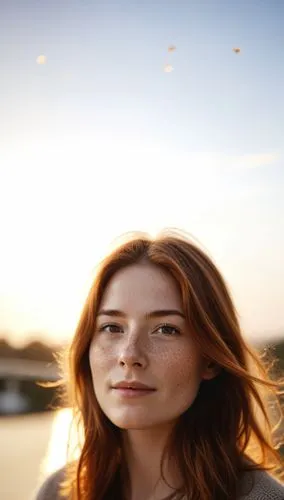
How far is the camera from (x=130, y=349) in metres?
2.74

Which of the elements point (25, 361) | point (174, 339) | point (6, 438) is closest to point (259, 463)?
point (174, 339)

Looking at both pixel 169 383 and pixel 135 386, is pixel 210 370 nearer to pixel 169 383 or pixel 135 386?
pixel 169 383

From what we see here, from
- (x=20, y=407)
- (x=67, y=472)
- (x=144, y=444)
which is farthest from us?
(x=20, y=407)

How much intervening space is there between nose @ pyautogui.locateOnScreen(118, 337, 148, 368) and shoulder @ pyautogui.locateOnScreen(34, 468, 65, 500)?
0.73 metres

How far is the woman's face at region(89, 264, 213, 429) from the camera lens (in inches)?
108

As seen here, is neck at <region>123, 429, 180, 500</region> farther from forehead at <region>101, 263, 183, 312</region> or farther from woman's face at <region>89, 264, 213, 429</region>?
forehead at <region>101, 263, 183, 312</region>

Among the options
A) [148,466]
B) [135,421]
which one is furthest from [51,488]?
[135,421]

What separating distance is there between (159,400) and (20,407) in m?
21.3

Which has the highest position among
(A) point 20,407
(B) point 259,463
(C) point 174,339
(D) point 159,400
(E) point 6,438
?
(A) point 20,407

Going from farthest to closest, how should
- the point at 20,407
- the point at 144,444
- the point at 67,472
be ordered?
1. the point at 20,407
2. the point at 67,472
3. the point at 144,444

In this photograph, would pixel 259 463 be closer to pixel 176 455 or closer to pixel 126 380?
pixel 176 455

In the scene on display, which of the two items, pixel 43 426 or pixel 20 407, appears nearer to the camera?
pixel 43 426

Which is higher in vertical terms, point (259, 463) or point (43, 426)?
point (43, 426)

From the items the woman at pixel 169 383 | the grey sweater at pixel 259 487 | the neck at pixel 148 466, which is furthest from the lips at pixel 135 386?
the grey sweater at pixel 259 487
